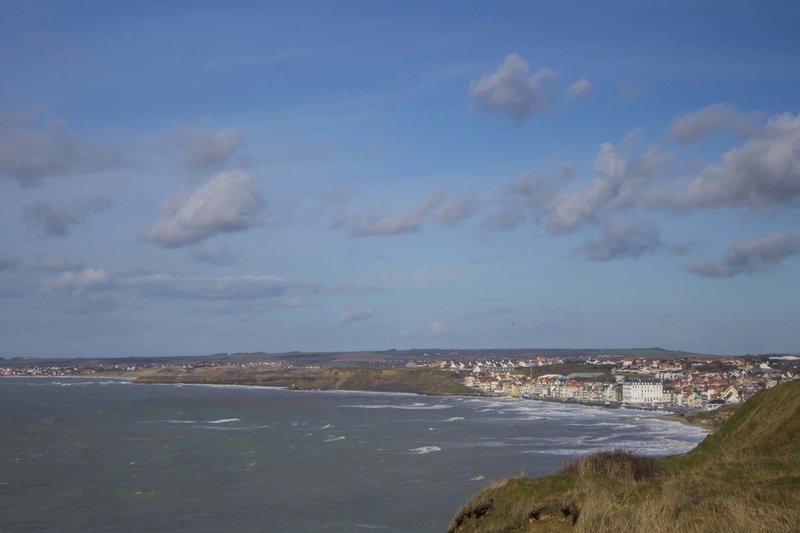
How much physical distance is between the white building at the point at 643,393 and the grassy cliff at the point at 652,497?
110463 millimetres

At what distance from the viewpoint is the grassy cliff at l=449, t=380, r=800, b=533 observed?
37.5 feet

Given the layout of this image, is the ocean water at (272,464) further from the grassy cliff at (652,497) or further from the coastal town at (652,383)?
the coastal town at (652,383)

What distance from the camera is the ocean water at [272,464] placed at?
104 feet

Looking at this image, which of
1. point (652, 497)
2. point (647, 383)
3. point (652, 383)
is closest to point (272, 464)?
point (652, 497)

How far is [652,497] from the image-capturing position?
44.8 feet

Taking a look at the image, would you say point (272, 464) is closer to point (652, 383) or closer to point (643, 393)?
point (643, 393)

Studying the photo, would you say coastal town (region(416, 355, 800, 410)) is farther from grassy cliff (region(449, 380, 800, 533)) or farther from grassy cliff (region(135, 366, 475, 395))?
grassy cliff (region(449, 380, 800, 533))

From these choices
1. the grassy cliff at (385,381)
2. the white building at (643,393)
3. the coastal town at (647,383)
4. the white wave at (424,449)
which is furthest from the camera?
the grassy cliff at (385,381)

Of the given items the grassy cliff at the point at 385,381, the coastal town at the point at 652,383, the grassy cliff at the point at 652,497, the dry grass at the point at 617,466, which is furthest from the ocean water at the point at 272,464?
the grassy cliff at the point at 385,381

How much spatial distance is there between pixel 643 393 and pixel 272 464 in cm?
9436

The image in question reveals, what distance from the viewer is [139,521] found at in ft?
101

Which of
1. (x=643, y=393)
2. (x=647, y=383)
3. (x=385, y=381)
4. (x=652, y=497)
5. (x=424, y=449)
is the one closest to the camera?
(x=652, y=497)

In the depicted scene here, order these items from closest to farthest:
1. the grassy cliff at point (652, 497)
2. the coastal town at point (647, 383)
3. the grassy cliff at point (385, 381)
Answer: the grassy cliff at point (652, 497) < the coastal town at point (647, 383) < the grassy cliff at point (385, 381)

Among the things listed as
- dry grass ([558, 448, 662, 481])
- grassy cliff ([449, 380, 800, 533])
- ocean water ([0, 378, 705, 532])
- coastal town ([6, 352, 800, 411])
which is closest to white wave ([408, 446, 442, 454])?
ocean water ([0, 378, 705, 532])
